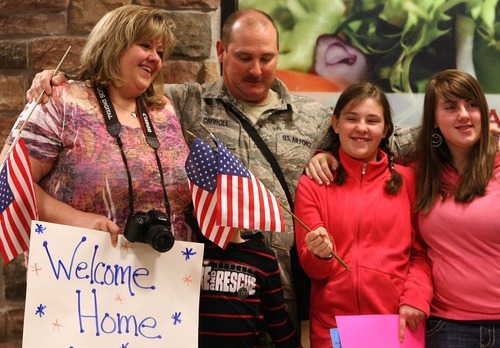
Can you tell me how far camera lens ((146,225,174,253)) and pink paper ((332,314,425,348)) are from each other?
594 mm

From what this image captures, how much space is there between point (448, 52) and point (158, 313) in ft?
5.85

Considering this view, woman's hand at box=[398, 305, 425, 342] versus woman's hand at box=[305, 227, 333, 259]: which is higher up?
woman's hand at box=[305, 227, 333, 259]

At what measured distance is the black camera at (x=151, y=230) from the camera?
1.68m

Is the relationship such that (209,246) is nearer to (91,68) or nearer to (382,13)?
(91,68)

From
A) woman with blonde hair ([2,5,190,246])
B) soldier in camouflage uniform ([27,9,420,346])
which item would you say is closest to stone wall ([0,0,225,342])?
soldier in camouflage uniform ([27,9,420,346])

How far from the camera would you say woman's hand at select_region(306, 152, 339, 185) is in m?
2.14

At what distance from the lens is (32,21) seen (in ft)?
8.09

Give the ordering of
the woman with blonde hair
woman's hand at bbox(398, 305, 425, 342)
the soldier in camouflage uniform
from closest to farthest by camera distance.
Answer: the woman with blonde hair → woman's hand at bbox(398, 305, 425, 342) → the soldier in camouflage uniform

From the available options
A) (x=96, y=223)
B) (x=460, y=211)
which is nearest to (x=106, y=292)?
(x=96, y=223)

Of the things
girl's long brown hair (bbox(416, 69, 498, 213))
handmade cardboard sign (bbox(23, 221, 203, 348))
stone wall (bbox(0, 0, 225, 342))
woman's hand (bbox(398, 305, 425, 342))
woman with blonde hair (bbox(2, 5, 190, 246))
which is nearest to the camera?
handmade cardboard sign (bbox(23, 221, 203, 348))

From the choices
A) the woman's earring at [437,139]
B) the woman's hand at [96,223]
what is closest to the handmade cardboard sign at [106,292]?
the woman's hand at [96,223]

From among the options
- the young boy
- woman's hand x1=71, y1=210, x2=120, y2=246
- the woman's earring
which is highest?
the woman's earring

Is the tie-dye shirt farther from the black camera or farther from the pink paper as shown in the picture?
the pink paper

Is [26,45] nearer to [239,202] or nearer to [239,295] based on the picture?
[239,202]
